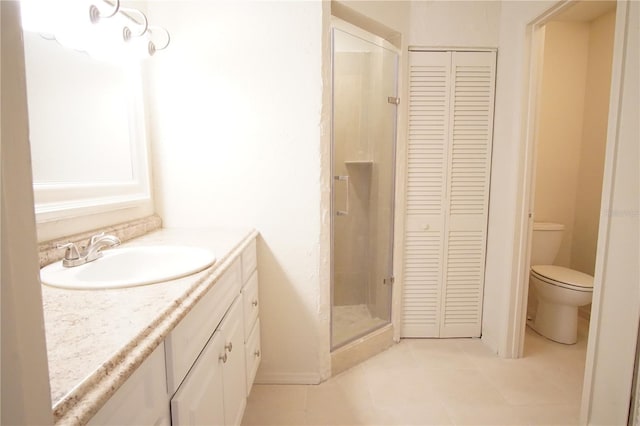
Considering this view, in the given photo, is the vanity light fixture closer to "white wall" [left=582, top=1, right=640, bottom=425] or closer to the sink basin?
the sink basin

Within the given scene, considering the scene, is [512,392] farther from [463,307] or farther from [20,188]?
[20,188]

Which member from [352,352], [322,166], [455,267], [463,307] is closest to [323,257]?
[322,166]

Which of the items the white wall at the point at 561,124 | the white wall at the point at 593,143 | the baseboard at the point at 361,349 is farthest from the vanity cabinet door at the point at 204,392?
the white wall at the point at 593,143

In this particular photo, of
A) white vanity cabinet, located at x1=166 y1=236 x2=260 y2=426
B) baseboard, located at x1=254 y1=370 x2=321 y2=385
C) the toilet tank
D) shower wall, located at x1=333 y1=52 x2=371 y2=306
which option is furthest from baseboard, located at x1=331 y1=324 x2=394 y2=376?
the toilet tank

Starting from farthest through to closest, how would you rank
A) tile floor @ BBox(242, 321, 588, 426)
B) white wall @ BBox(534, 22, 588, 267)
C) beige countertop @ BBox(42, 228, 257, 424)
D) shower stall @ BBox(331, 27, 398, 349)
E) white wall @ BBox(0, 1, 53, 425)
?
white wall @ BBox(534, 22, 588, 267), shower stall @ BBox(331, 27, 398, 349), tile floor @ BBox(242, 321, 588, 426), beige countertop @ BBox(42, 228, 257, 424), white wall @ BBox(0, 1, 53, 425)

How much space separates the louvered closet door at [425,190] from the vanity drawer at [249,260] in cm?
107

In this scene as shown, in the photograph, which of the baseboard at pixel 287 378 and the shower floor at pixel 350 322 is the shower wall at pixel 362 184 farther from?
the baseboard at pixel 287 378

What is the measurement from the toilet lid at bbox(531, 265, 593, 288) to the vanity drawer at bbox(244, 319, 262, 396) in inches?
76.4

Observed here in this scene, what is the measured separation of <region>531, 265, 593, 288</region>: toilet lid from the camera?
1.98 meters

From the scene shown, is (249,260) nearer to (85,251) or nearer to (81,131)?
(85,251)

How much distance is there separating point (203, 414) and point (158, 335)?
39cm

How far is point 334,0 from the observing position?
155cm

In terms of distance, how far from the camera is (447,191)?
2.05 m

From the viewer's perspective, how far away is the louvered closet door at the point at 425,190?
77.9 inches
